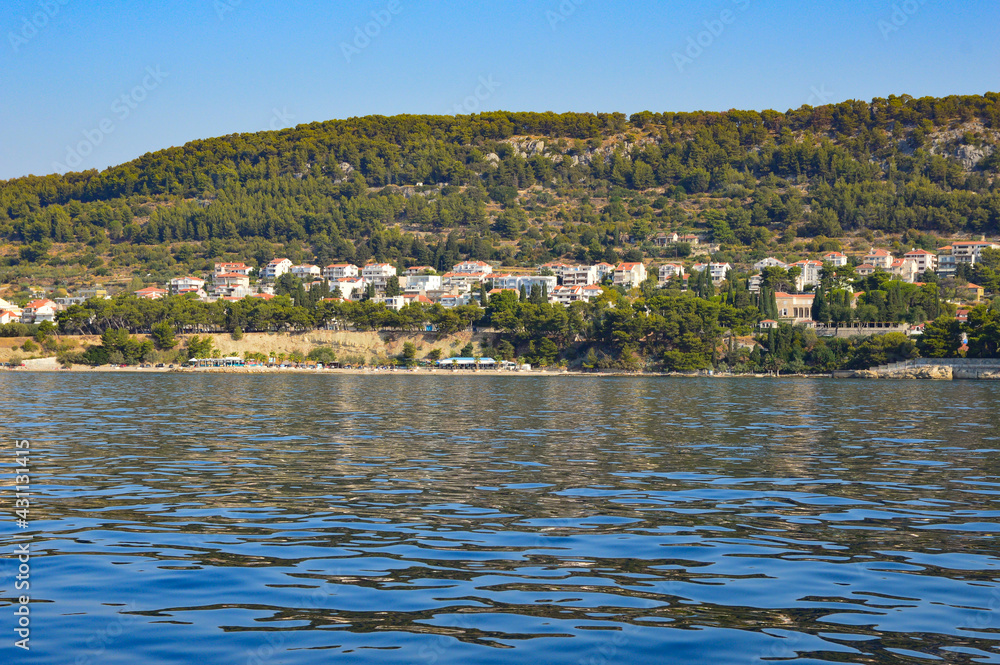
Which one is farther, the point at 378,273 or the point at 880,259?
the point at 378,273

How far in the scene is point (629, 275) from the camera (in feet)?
509

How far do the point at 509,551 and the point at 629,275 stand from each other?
146 metres

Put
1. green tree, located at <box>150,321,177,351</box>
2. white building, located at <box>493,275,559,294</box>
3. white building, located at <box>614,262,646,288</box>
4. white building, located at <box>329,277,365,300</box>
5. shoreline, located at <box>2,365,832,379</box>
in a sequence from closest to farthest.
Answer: shoreline, located at <box>2,365,832,379</box> < green tree, located at <box>150,321,177,351</box> < white building, located at <box>493,275,559,294</box> < white building, located at <box>329,277,365,300</box> < white building, located at <box>614,262,646,288</box>

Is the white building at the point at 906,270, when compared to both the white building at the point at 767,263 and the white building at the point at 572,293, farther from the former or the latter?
the white building at the point at 572,293

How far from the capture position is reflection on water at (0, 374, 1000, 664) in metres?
7.98

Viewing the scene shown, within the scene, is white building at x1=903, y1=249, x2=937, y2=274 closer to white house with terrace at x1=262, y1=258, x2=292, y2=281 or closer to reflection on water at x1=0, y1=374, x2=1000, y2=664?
white house with terrace at x1=262, y1=258, x2=292, y2=281

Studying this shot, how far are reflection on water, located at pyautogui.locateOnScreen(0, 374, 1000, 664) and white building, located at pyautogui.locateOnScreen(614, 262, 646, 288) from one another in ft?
428

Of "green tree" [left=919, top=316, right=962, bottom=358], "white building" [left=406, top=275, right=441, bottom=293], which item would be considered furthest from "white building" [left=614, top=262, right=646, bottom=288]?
"green tree" [left=919, top=316, right=962, bottom=358]

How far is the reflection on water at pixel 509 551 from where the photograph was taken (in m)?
7.98

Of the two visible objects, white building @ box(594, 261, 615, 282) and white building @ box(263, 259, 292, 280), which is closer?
white building @ box(594, 261, 615, 282)

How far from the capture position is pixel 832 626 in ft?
27.4

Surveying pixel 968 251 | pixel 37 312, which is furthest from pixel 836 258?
pixel 37 312

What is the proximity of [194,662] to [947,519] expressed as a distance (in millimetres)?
10941

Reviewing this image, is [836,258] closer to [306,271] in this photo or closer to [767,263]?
[767,263]
